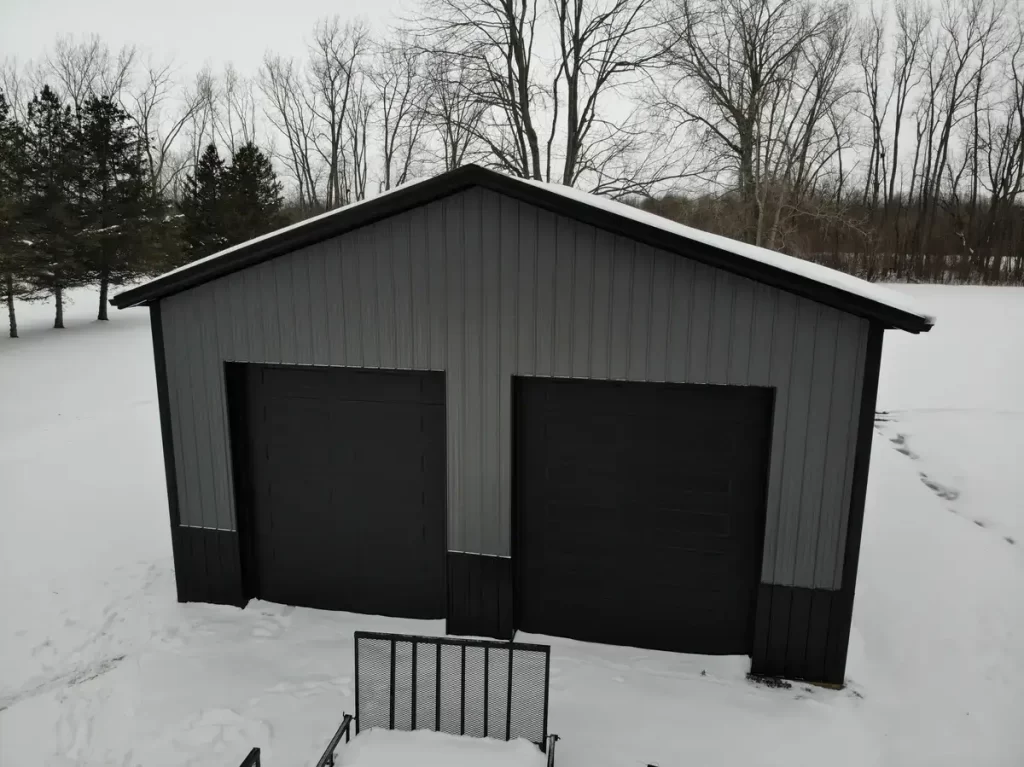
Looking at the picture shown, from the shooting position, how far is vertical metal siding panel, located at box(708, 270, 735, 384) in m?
4.41

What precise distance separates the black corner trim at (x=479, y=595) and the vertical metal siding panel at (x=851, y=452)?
252 cm

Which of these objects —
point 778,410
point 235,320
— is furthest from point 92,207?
point 778,410

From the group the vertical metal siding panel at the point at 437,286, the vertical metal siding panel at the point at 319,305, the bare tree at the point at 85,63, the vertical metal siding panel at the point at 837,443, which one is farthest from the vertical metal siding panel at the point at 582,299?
the bare tree at the point at 85,63

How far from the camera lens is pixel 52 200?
20.6 m

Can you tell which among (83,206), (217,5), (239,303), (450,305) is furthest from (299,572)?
(217,5)

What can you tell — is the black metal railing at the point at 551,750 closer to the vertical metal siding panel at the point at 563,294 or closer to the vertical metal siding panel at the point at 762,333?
the vertical metal siding panel at the point at 563,294

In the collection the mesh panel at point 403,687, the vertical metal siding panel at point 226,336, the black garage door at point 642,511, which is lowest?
the mesh panel at point 403,687

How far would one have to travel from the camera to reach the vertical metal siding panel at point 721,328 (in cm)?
441

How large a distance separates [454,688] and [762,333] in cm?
323

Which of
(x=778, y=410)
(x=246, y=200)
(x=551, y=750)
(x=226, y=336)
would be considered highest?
(x=246, y=200)

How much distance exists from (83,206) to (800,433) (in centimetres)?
2520

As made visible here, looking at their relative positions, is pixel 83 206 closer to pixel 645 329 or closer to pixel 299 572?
pixel 299 572

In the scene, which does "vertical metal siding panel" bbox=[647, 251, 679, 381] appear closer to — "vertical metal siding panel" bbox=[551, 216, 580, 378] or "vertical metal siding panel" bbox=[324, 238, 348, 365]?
"vertical metal siding panel" bbox=[551, 216, 580, 378]

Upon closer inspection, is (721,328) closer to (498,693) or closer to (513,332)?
(513,332)
